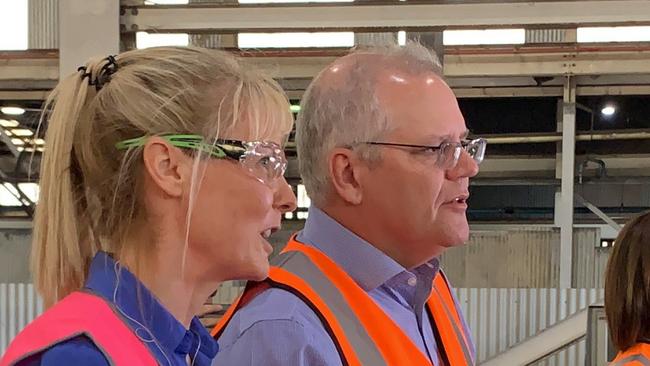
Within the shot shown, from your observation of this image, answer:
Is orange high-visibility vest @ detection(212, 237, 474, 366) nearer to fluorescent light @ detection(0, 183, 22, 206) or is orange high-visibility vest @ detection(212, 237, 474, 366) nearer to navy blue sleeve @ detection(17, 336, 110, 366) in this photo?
navy blue sleeve @ detection(17, 336, 110, 366)

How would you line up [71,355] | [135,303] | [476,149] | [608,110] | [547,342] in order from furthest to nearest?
[608,110] → [547,342] → [476,149] → [135,303] → [71,355]

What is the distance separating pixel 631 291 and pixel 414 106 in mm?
751

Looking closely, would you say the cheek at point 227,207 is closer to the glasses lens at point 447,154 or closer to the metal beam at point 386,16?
the glasses lens at point 447,154

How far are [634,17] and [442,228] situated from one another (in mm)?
1953

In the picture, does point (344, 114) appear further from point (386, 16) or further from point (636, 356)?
point (386, 16)

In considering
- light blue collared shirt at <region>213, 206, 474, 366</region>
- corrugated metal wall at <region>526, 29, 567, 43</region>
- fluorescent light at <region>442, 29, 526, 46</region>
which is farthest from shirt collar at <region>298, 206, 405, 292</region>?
corrugated metal wall at <region>526, 29, 567, 43</region>

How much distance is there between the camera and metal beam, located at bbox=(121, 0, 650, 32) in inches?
111

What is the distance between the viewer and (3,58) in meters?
6.05

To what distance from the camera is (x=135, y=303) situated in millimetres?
799

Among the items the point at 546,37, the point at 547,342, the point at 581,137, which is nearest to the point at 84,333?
the point at 547,342

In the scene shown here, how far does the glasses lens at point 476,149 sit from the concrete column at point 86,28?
184 centimetres

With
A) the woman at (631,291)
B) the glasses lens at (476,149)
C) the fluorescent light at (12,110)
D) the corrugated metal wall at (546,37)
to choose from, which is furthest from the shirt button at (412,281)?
the fluorescent light at (12,110)

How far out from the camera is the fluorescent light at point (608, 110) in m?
7.32

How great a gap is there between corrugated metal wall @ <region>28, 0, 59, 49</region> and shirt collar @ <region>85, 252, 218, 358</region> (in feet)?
18.7
